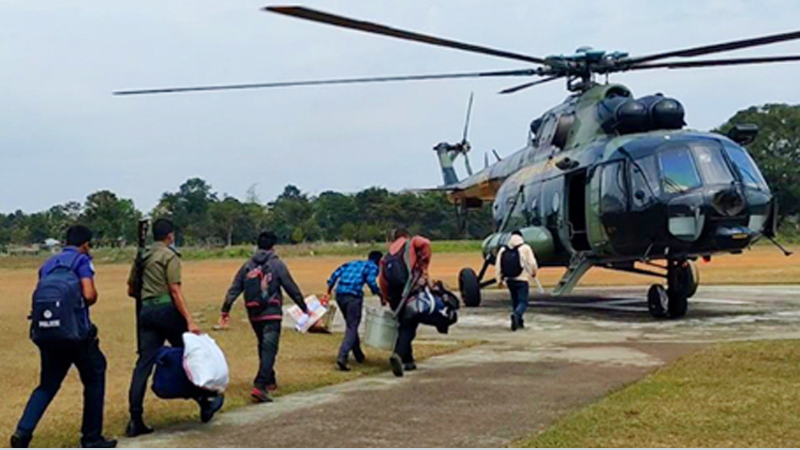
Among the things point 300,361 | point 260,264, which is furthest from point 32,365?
point 260,264

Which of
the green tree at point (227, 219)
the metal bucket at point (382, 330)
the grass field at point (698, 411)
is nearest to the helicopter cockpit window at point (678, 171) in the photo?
the grass field at point (698, 411)

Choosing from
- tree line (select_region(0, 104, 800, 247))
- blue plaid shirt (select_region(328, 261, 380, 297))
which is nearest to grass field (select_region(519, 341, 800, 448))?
blue plaid shirt (select_region(328, 261, 380, 297))

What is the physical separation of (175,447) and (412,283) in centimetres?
384

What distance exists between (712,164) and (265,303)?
8.59 metres

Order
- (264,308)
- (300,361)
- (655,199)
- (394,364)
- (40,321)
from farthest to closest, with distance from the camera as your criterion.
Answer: (655,199) < (300,361) < (394,364) < (264,308) < (40,321)

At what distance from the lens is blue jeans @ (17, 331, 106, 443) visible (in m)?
6.60

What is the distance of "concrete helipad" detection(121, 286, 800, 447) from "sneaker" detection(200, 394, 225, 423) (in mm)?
89

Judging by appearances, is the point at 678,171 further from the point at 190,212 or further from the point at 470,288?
the point at 190,212

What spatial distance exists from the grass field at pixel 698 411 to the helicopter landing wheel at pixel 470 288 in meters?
10.1

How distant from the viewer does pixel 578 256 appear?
55.4ft

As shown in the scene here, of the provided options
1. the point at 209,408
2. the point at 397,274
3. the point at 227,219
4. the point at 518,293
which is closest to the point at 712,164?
the point at 518,293

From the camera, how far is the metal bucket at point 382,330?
33.4 ft

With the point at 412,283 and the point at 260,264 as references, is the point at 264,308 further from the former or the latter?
the point at 412,283

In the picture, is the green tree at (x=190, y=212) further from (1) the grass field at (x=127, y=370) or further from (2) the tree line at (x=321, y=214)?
(1) the grass field at (x=127, y=370)
